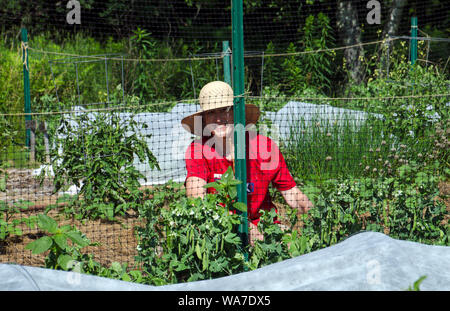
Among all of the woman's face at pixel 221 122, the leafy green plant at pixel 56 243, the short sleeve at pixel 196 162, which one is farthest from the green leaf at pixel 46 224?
the woman's face at pixel 221 122

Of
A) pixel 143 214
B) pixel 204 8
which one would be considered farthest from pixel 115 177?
pixel 204 8

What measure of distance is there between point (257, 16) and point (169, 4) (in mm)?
2373

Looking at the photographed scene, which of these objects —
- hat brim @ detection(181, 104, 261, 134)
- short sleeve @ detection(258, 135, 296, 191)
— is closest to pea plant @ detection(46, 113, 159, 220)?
hat brim @ detection(181, 104, 261, 134)

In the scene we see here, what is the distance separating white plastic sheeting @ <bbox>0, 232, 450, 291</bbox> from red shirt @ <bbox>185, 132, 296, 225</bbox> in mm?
1410

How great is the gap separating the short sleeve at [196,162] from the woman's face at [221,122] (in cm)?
14

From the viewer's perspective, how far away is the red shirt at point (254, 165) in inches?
129

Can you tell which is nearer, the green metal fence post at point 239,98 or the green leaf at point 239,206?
the green leaf at point 239,206

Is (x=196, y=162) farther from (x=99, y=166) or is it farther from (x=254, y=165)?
(x=99, y=166)

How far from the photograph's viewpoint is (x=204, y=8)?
13.4m

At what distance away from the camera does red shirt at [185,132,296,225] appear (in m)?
3.27

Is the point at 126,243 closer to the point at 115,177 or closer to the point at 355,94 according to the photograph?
the point at 115,177

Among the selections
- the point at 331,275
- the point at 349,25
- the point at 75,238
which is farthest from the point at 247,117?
the point at 349,25

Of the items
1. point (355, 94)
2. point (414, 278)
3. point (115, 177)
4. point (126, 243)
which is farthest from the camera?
point (355, 94)

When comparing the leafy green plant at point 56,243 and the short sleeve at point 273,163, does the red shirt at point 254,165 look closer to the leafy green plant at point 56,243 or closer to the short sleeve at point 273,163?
the short sleeve at point 273,163
